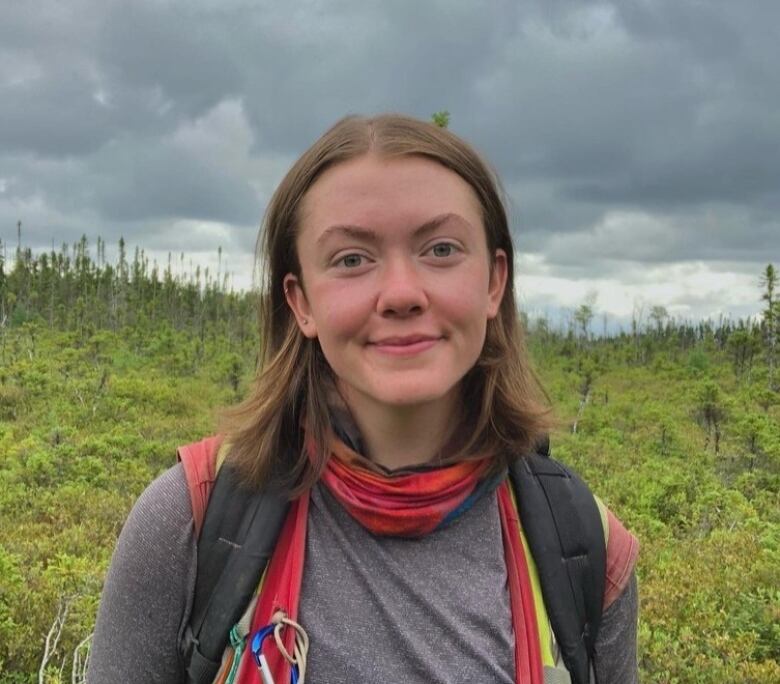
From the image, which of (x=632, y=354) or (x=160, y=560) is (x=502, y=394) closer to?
(x=160, y=560)

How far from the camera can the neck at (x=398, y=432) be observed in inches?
57.3

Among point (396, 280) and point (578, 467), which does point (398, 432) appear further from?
point (578, 467)

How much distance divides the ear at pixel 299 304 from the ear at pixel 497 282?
0.37m

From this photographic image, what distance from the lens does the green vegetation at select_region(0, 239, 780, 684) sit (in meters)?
4.96

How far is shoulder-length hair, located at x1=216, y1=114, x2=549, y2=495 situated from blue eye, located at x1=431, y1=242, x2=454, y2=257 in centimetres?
16

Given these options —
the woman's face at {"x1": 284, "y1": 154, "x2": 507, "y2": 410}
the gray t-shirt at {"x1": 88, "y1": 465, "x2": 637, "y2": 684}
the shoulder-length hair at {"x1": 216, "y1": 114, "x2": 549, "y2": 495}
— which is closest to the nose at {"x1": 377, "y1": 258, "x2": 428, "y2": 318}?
the woman's face at {"x1": 284, "y1": 154, "x2": 507, "y2": 410}

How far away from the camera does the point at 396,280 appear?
132cm

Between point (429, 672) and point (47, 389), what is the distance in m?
17.5

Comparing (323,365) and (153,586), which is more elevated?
(323,365)

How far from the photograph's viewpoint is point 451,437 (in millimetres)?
1550

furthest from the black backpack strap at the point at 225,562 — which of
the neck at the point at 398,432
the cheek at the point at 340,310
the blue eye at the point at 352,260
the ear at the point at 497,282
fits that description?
the ear at the point at 497,282

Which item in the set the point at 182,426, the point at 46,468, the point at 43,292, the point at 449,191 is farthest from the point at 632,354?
the point at 449,191

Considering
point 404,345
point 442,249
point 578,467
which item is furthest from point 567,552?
point 578,467

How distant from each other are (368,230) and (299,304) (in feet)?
0.87
